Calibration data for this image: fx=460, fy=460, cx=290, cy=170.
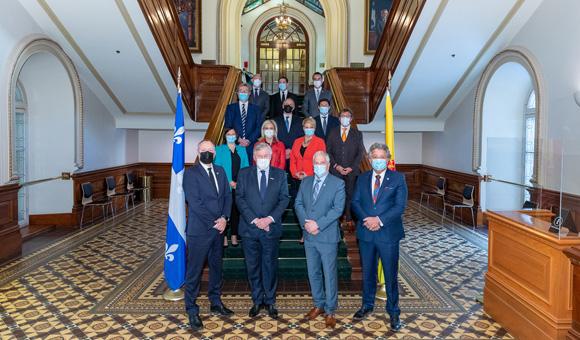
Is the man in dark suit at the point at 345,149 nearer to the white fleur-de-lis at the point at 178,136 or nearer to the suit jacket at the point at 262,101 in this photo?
the white fleur-de-lis at the point at 178,136

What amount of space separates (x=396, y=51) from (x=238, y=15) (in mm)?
5722

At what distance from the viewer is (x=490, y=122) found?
363 inches

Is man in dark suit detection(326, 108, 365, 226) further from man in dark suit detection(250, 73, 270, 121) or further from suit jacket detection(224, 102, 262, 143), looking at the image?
man in dark suit detection(250, 73, 270, 121)

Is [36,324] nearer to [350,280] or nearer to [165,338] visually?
[165,338]

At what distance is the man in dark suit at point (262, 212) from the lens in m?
4.50

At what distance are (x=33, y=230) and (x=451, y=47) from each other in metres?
8.28

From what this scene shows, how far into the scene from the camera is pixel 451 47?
800cm

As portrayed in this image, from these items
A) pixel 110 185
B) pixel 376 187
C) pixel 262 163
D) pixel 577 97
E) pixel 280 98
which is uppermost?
pixel 280 98

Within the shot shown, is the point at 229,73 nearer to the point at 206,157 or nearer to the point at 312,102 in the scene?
the point at 312,102

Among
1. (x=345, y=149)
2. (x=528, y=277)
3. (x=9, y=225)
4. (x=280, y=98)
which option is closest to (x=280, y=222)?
(x=345, y=149)

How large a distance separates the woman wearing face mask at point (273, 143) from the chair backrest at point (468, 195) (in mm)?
5111

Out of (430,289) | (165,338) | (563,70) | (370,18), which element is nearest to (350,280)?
(430,289)

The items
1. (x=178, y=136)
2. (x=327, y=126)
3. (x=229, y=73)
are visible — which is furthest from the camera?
(x=229, y=73)

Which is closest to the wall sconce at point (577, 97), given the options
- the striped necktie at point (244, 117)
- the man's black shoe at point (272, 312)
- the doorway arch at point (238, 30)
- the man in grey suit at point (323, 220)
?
the man in grey suit at point (323, 220)
